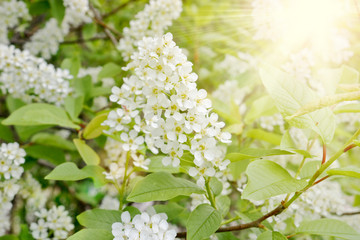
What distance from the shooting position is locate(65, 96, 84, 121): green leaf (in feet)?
6.09

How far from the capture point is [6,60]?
192 centimetres

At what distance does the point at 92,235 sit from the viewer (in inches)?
44.8

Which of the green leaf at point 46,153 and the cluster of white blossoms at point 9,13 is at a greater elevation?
the cluster of white blossoms at point 9,13

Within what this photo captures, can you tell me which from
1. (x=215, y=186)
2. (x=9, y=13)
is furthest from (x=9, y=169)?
(x=9, y=13)

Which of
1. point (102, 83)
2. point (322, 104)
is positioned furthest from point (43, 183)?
point (322, 104)

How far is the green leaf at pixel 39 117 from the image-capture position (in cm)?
162

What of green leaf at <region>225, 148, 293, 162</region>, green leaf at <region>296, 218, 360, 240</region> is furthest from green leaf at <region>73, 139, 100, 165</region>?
green leaf at <region>296, 218, 360, 240</region>

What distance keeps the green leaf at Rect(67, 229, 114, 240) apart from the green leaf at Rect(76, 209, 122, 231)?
9 centimetres

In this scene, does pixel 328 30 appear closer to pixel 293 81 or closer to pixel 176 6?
pixel 176 6

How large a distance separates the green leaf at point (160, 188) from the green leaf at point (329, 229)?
0.43 meters

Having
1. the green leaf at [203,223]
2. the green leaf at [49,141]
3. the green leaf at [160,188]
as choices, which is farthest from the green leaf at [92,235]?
the green leaf at [49,141]

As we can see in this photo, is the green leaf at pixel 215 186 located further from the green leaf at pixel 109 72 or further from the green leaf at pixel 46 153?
the green leaf at pixel 109 72

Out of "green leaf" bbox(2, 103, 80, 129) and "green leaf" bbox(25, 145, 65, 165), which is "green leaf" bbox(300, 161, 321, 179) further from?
"green leaf" bbox(25, 145, 65, 165)

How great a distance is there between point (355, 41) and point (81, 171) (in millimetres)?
2212
